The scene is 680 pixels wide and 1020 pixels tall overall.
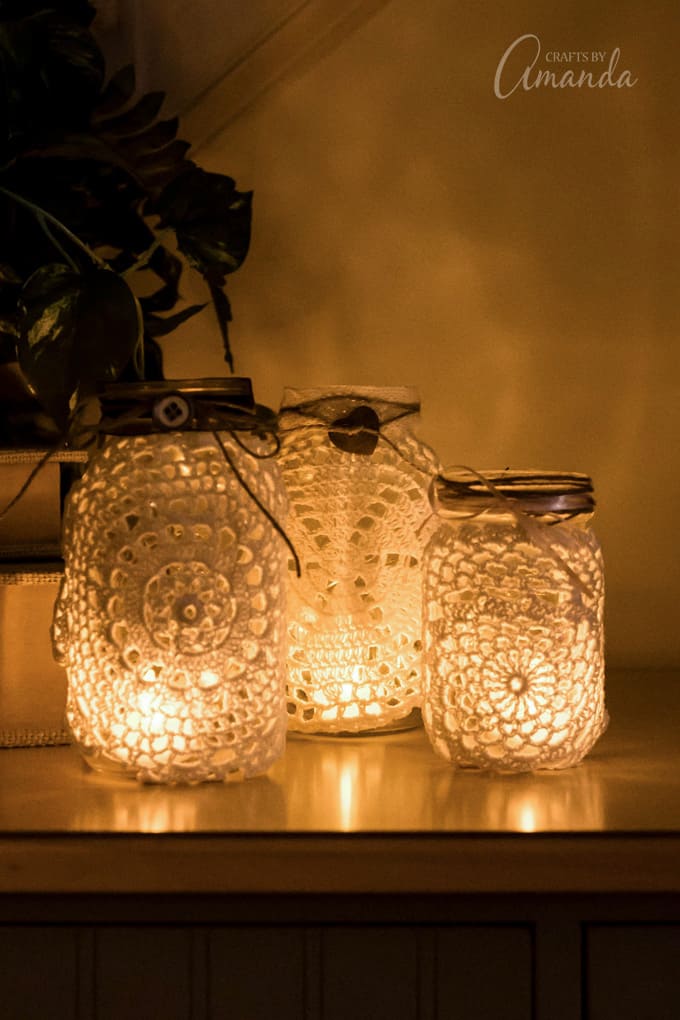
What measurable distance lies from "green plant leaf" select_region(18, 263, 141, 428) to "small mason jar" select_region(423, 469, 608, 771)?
10.2 inches

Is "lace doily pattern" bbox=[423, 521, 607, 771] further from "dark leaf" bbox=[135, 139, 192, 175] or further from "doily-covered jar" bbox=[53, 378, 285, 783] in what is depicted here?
"dark leaf" bbox=[135, 139, 192, 175]

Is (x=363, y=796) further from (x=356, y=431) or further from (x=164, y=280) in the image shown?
(x=164, y=280)

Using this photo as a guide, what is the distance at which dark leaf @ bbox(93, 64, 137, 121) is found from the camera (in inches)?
42.4

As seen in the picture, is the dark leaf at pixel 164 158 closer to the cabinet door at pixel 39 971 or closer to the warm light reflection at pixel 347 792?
the warm light reflection at pixel 347 792

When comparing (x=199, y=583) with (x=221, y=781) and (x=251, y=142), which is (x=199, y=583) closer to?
(x=221, y=781)

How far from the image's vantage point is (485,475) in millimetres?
819

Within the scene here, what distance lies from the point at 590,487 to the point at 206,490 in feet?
0.93

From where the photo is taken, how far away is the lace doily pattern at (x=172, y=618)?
77 cm

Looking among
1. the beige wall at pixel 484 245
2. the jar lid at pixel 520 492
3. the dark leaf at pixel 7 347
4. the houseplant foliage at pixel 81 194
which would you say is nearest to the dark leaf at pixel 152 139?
the houseplant foliage at pixel 81 194

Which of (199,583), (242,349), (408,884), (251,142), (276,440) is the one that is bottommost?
(408,884)

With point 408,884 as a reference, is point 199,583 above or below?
above

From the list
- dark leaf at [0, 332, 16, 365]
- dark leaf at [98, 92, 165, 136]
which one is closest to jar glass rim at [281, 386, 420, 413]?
dark leaf at [0, 332, 16, 365]

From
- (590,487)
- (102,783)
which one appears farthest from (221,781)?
(590,487)

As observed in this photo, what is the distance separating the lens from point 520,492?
2.62 ft
